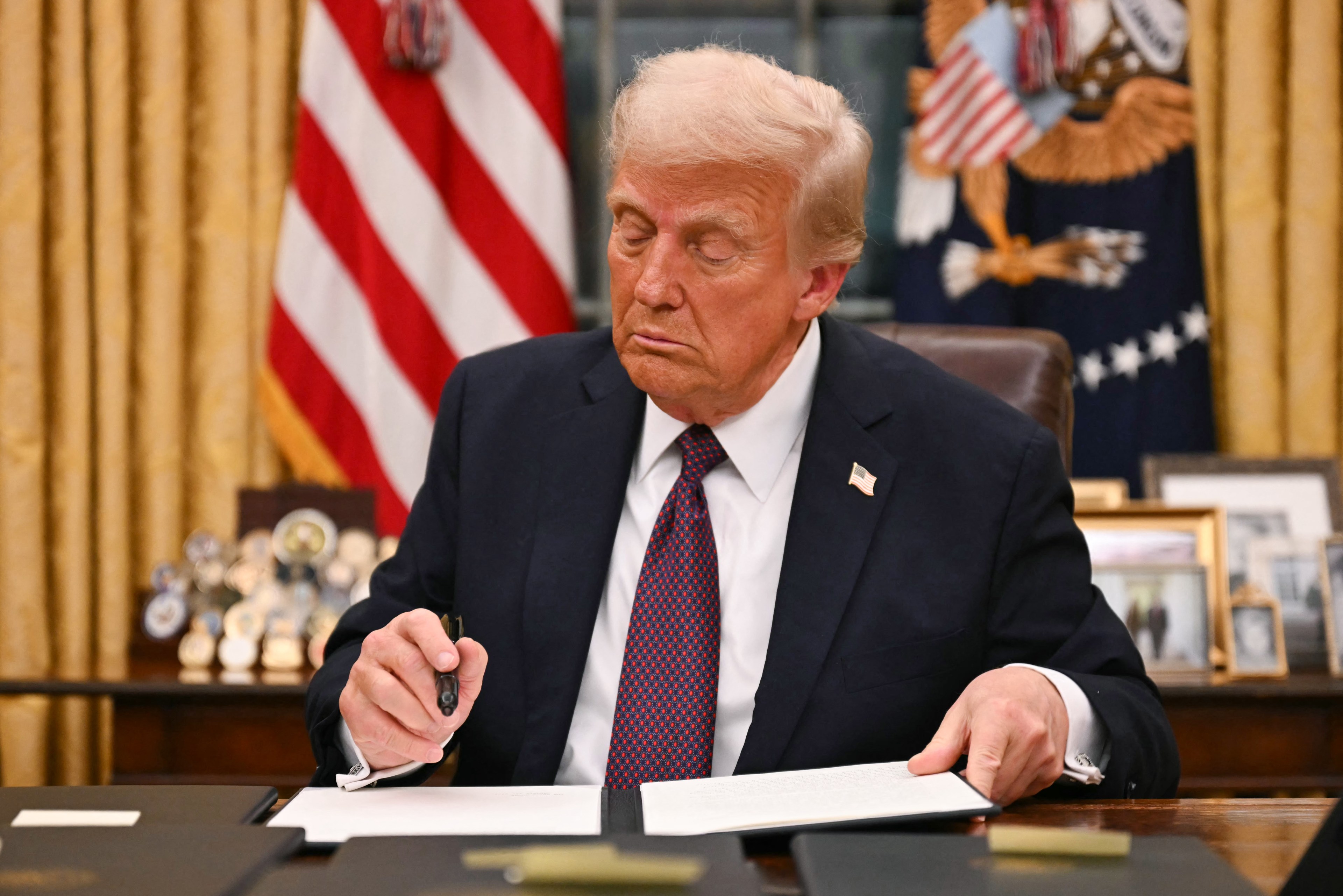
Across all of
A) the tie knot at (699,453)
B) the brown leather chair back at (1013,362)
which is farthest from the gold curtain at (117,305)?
the tie knot at (699,453)

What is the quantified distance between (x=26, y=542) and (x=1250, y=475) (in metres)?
2.76

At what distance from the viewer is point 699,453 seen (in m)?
1.54

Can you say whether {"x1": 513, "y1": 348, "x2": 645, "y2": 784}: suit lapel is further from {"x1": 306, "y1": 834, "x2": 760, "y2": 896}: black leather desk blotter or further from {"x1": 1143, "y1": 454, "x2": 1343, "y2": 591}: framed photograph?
{"x1": 1143, "y1": 454, "x2": 1343, "y2": 591}: framed photograph

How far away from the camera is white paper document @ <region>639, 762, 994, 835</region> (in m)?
0.96

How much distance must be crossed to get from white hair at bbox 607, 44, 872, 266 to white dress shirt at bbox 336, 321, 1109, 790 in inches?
7.7

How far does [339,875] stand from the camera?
823 millimetres

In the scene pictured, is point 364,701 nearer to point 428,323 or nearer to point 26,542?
point 428,323

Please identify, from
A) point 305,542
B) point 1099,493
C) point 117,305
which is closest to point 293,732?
point 305,542

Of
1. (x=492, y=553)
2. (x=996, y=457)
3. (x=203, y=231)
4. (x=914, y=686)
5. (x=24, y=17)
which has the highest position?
(x=24, y=17)

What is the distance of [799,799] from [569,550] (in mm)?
543

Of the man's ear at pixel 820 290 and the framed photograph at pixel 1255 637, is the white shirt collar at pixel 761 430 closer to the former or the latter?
the man's ear at pixel 820 290

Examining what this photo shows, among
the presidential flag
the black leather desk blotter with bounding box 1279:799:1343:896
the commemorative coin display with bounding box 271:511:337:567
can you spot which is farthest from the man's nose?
the presidential flag

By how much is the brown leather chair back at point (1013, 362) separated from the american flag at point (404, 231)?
1.13 metres

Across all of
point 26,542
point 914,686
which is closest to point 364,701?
point 914,686
